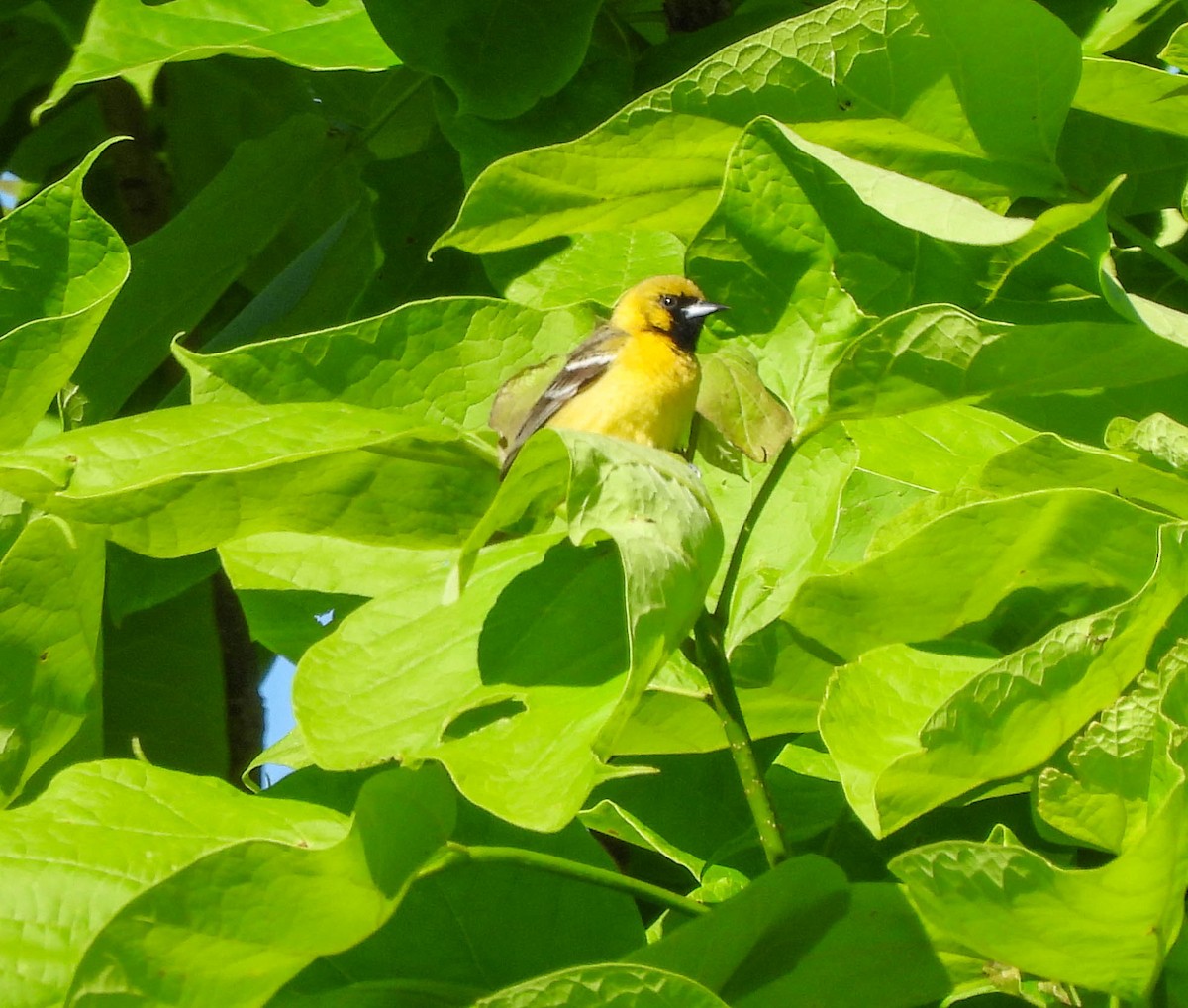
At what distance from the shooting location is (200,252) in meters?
2.09

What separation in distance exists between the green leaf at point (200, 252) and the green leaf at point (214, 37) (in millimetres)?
37

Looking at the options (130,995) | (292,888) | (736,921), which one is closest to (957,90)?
(736,921)

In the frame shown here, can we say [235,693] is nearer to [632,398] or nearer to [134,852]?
[632,398]

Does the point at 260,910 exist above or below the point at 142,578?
above

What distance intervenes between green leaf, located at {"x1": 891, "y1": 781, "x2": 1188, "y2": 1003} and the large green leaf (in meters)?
0.70

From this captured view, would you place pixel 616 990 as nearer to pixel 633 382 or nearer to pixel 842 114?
pixel 842 114

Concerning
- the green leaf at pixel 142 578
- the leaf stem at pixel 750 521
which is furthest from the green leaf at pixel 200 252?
the leaf stem at pixel 750 521

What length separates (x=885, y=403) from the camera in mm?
1183

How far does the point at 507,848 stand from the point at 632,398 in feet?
2.87

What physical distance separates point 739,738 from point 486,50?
1.08 m

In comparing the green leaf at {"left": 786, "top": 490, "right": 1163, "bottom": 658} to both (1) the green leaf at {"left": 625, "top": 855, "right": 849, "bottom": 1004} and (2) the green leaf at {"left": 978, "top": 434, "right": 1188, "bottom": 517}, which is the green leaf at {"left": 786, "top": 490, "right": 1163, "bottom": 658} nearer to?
(2) the green leaf at {"left": 978, "top": 434, "right": 1188, "bottom": 517}

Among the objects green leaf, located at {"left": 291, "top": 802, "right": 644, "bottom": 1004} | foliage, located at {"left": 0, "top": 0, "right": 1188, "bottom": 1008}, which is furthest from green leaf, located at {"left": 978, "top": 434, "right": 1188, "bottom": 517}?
green leaf, located at {"left": 291, "top": 802, "right": 644, "bottom": 1004}

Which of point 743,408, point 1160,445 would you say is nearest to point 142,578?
point 743,408

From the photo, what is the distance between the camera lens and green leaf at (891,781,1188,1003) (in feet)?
3.04
